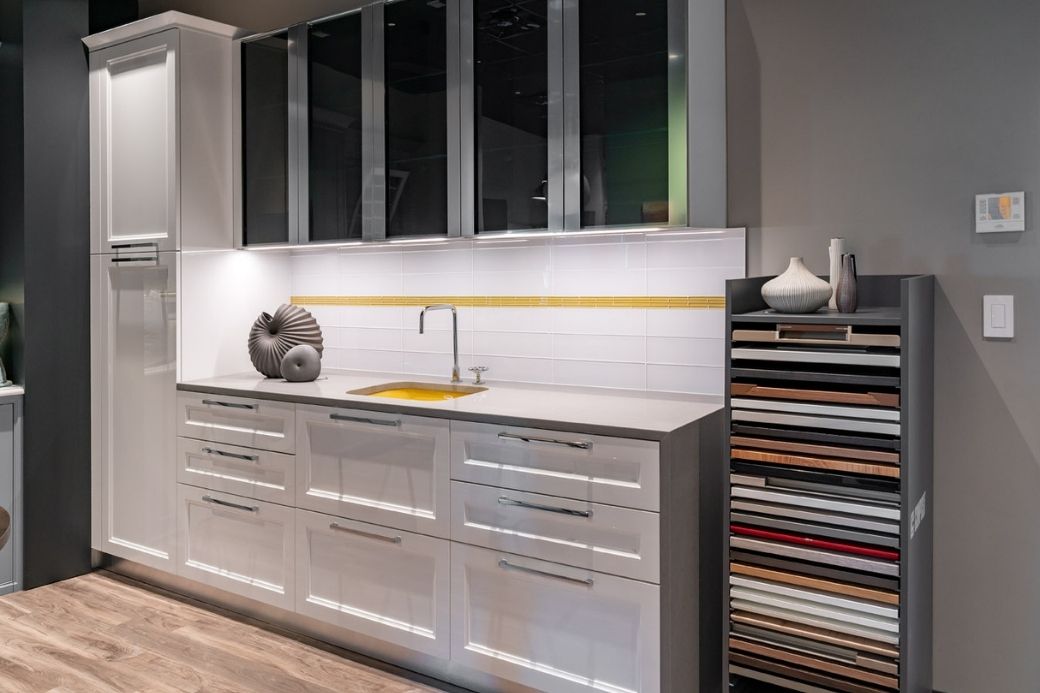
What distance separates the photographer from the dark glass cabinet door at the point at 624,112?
2.63 meters

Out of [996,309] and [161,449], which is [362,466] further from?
[996,309]

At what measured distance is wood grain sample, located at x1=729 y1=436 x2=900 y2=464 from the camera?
2074 mm

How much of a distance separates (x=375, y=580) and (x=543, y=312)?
1199 mm

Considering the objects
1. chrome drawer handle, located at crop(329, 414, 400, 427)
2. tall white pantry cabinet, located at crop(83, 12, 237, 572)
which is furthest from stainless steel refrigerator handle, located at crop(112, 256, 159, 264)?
chrome drawer handle, located at crop(329, 414, 400, 427)

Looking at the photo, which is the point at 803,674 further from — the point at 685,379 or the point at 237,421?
the point at 237,421

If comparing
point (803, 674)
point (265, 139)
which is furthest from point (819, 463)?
point (265, 139)

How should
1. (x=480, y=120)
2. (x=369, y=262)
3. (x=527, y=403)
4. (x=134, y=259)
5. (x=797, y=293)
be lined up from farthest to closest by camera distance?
(x=369, y=262)
(x=134, y=259)
(x=480, y=120)
(x=527, y=403)
(x=797, y=293)

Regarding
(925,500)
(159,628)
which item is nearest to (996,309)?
(925,500)

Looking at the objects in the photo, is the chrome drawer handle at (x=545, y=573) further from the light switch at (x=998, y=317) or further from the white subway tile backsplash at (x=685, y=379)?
the light switch at (x=998, y=317)

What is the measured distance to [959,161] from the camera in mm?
2377

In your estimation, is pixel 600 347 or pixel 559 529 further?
pixel 600 347

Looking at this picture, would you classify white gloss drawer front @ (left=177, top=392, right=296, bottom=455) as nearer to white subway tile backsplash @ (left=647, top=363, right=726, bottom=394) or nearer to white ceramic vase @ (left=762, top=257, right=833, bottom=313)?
white subway tile backsplash @ (left=647, top=363, right=726, bottom=394)

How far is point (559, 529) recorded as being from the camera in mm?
2459

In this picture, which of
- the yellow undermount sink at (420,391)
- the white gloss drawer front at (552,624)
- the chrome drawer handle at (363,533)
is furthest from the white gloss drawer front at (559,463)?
the yellow undermount sink at (420,391)
